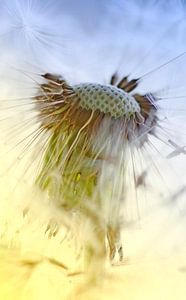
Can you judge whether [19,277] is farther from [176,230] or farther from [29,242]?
[176,230]

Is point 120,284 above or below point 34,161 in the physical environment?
below

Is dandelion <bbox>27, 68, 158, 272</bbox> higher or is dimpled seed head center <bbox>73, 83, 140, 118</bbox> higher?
dimpled seed head center <bbox>73, 83, 140, 118</bbox>

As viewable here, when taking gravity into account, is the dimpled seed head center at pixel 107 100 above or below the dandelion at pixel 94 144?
above

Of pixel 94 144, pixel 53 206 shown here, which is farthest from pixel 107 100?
pixel 53 206

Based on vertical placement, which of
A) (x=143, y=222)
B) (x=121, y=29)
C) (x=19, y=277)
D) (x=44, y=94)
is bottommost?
(x=19, y=277)

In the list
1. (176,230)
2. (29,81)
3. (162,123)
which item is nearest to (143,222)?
(176,230)

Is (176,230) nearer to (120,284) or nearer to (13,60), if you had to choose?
(120,284)

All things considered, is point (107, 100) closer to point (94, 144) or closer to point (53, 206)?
point (94, 144)
